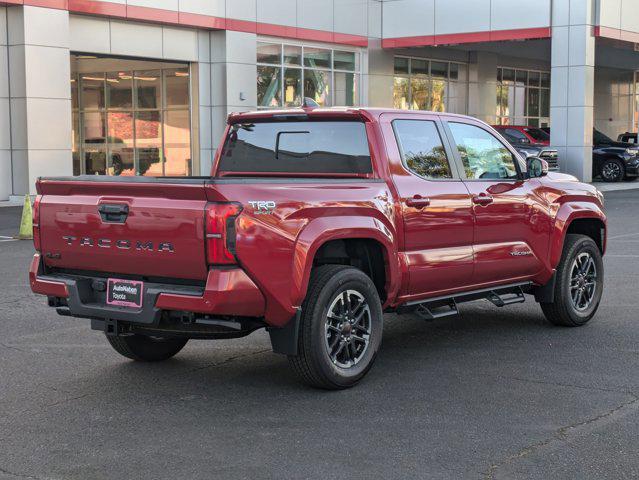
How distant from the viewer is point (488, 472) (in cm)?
464

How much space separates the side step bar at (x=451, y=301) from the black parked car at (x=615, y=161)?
24.8 meters

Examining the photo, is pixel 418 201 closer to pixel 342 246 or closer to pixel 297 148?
pixel 342 246

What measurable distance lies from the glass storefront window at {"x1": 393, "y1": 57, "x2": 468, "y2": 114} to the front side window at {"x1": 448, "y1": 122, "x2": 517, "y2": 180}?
86.8ft

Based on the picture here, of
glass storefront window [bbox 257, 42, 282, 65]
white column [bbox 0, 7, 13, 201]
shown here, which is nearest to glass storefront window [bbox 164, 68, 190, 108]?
glass storefront window [bbox 257, 42, 282, 65]

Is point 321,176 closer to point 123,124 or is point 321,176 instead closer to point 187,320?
point 187,320

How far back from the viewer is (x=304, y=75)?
3047 cm

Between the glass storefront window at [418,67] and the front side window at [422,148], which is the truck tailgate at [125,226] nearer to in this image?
the front side window at [422,148]

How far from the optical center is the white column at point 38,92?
2245 centimetres

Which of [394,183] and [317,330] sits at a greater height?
[394,183]

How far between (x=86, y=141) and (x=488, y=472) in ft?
85.9

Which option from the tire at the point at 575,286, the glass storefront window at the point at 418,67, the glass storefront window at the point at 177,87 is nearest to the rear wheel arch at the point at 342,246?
the tire at the point at 575,286

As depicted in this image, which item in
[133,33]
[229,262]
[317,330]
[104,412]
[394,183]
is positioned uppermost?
[133,33]

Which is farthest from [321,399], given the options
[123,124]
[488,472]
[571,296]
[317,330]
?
[123,124]

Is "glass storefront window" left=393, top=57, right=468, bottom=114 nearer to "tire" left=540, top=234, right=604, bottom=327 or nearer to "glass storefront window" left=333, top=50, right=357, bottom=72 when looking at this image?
"glass storefront window" left=333, top=50, right=357, bottom=72
